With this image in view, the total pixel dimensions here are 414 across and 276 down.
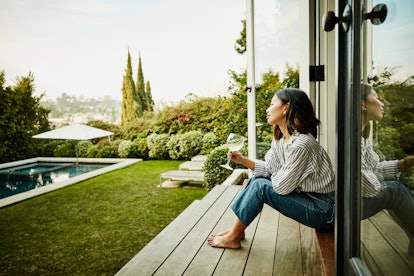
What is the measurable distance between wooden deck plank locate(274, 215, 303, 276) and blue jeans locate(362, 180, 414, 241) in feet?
2.58

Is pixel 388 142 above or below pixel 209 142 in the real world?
above

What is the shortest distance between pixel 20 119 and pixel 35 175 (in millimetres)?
3137

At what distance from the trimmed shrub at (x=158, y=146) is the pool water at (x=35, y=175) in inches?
59.9

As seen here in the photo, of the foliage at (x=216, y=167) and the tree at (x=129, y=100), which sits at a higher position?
the tree at (x=129, y=100)

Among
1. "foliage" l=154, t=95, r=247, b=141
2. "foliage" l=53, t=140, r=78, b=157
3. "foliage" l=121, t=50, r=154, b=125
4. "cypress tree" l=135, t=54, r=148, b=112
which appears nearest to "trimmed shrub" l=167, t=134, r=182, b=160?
"foliage" l=154, t=95, r=247, b=141

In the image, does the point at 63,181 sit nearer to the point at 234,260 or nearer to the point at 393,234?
the point at 234,260

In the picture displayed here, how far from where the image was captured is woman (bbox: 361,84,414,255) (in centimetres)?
64

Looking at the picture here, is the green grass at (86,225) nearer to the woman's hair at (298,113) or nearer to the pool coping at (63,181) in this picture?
the pool coping at (63,181)

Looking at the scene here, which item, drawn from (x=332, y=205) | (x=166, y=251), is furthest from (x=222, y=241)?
(x=332, y=205)

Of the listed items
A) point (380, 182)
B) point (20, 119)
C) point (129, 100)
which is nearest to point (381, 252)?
point (380, 182)

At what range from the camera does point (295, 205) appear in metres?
1.58

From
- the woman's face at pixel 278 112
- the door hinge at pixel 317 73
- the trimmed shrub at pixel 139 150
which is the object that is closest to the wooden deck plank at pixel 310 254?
the woman's face at pixel 278 112

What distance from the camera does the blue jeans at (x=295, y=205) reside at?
1575 millimetres

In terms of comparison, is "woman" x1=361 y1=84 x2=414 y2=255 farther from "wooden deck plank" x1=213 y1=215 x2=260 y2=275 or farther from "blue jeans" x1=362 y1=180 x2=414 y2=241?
"wooden deck plank" x1=213 y1=215 x2=260 y2=275
